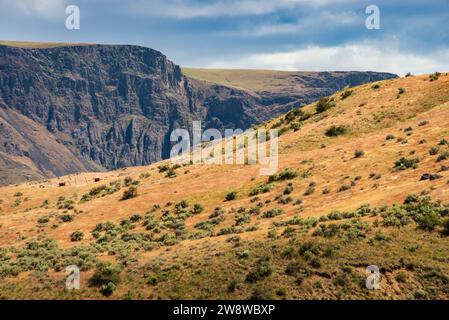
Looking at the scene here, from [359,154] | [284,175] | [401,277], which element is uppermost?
[359,154]

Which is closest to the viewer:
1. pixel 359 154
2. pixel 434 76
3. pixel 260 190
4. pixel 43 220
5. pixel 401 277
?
pixel 401 277

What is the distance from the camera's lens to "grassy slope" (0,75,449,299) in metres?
29.5

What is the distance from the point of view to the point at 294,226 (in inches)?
1475

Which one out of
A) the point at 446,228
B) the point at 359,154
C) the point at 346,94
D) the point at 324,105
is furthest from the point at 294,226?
the point at 346,94

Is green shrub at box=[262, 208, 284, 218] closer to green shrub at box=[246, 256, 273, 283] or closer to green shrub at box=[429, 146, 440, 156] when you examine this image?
green shrub at box=[246, 256, 273, 283]

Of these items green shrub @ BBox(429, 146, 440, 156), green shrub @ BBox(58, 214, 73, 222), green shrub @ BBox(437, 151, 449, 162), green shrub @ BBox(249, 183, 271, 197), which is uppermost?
green shrub @ BBox(429, 146, 440, 156)

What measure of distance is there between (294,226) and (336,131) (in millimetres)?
35039

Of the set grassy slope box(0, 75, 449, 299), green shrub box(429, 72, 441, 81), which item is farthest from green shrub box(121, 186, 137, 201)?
green shrub box(429, 72, 441, 81)

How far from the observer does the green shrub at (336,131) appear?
69062 millimetres

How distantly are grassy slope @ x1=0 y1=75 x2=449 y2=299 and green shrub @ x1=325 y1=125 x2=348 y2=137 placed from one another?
43.9 inches

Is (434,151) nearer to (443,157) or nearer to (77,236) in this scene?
(443,157)
